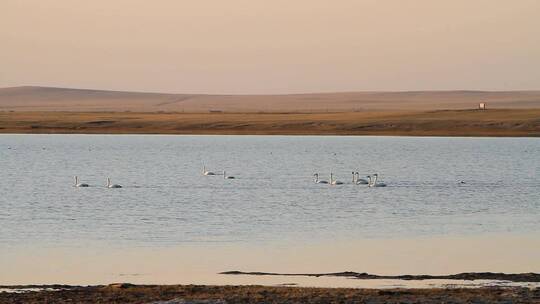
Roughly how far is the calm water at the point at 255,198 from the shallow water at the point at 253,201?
4 cm

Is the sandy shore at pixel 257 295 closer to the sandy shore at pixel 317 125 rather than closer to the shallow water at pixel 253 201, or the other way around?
the shallow water at pixel 253 201

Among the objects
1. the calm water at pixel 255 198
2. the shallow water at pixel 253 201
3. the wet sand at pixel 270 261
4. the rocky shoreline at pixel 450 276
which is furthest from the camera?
the calm water at pixel 255 198

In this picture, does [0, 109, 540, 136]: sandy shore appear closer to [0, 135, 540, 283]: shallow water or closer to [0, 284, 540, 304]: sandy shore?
[0, 135, 540, 283]: shallow water

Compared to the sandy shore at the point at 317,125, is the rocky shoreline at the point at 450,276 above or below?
below

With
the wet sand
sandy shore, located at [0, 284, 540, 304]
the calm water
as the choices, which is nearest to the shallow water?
the calm water

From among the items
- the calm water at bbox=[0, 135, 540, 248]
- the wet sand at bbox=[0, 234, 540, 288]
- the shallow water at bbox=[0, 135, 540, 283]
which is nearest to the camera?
the wet sand at bbox=[0, 234, 540, 288]

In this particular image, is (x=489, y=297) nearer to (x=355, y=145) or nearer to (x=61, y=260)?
(x=61, y=260)

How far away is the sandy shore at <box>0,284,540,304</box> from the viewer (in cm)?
1301

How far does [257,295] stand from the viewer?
44.0ft

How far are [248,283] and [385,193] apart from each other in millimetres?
18317

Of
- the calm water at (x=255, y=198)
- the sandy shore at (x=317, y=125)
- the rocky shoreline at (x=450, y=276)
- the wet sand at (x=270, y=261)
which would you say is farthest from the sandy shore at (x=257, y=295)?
the sandy shore at (x=317, y=125)

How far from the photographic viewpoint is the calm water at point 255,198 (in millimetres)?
21734

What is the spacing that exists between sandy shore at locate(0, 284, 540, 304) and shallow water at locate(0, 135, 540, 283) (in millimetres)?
2271

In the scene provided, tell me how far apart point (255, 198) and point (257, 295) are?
17125 mm
